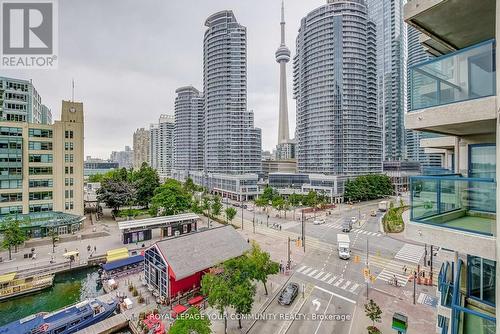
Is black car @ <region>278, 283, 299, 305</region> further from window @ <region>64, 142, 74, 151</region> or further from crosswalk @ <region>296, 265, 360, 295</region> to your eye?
window @ <region>64, 142, 74, 151</region>

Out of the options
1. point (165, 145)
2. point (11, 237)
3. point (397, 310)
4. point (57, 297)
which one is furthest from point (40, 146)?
point (165, 145)

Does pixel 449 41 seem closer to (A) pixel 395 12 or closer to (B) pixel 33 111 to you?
(B) pixel 33 111

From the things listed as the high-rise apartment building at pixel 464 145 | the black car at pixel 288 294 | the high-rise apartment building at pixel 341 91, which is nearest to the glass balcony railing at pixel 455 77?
the high-rise apartment building at pixel 464 145

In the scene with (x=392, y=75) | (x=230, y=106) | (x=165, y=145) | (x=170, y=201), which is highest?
(x=392, y=75)

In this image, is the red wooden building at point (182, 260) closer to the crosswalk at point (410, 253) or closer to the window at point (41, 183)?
the crosswalk at point (410, 253)

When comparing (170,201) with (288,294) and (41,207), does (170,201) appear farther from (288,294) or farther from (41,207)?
(288,294)

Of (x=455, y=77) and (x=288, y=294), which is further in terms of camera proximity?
(x=288, y=294)

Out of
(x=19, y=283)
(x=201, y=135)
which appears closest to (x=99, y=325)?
(x=19, y=283)
